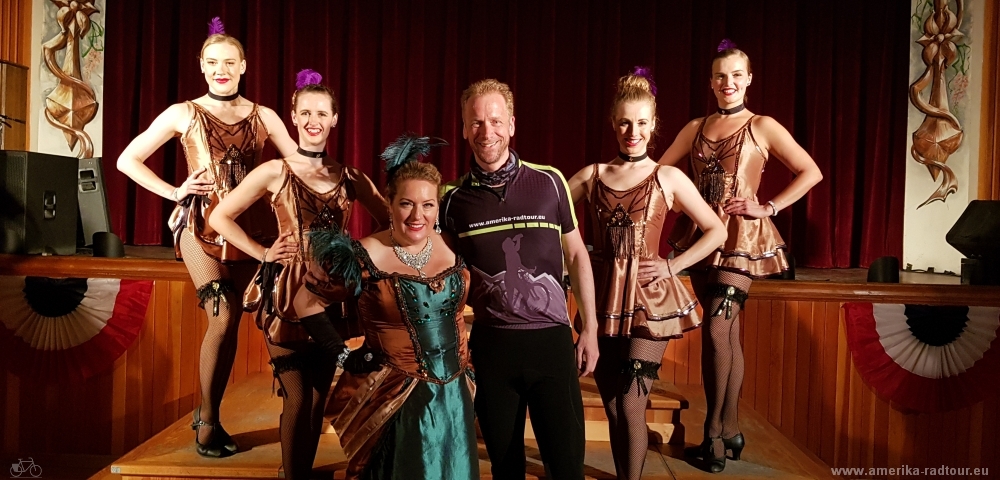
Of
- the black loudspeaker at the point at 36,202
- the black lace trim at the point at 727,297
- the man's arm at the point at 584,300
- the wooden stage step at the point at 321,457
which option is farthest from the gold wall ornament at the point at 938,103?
the black loudspeaker at the point at 36,202

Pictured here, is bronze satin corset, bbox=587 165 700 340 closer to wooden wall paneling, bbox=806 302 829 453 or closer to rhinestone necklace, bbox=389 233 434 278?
rhinestone necklace, bbox=389 233 434 278

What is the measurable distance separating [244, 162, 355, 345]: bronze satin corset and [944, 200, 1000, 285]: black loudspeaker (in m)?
3.23

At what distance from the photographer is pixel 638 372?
2566mm

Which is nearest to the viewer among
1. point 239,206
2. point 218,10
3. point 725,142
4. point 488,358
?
point 488,358

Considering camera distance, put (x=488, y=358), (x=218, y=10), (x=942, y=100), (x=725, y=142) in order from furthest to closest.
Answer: (x=218, y=10) < (x=942, y=100) < (x=725, y=142) < (x=488, y=358)

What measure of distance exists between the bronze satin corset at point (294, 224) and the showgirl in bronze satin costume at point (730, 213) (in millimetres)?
1173

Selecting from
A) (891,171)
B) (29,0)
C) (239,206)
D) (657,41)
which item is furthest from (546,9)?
(239,206)

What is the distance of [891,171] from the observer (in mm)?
6234

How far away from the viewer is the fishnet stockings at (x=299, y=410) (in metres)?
2.55

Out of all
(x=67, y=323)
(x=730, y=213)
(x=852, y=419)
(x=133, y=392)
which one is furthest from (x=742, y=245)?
(x=67, y=323)

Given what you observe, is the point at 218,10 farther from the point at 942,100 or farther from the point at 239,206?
the point at 942,100

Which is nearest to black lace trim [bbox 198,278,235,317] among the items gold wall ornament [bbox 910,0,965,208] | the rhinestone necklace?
the rhinestone necklace

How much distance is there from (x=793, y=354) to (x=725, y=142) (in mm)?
1639

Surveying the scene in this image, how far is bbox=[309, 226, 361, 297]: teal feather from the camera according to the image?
2.09 metres
